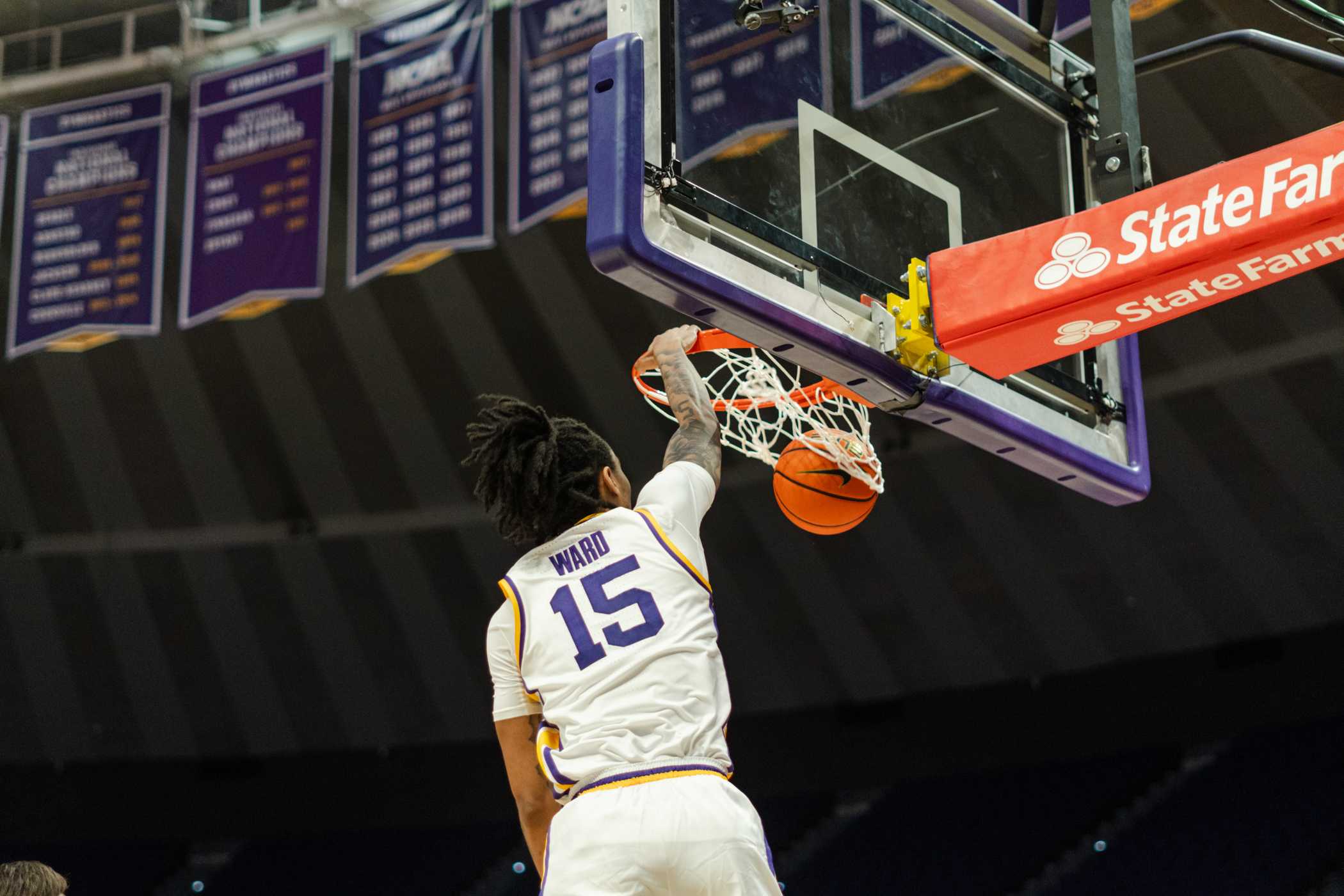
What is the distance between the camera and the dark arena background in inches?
353

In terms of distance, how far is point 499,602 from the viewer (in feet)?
35.2

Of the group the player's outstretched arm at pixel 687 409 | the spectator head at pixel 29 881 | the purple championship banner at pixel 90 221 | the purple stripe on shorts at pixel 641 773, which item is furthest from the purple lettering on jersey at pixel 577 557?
the purple championship banner at pixel 90 221

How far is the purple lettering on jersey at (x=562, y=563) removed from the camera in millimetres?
2873

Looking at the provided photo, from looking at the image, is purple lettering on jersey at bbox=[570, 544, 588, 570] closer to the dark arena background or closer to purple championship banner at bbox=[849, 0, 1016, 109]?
purple championship banner at bbox=[849, 0, 1016, 109]

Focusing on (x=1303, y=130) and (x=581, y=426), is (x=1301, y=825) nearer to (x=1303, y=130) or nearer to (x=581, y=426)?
(x=1303, y=130)

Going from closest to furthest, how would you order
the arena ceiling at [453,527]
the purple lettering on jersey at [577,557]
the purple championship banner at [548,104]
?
the purple lettering on jersey at [577,557] → the purple championship banner at [548,104] → the arena ceiling at [453,527]

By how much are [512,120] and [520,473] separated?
5211 millimetres

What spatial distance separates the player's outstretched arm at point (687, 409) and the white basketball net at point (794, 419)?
0.39 m

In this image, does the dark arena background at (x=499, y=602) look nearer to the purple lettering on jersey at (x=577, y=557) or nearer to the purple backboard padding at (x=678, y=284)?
the purple backboard padding at (x=678, y=284)

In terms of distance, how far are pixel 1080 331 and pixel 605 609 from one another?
1379mm

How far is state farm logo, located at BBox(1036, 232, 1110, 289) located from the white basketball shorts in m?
1.42

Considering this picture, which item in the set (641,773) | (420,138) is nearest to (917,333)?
(641,773)

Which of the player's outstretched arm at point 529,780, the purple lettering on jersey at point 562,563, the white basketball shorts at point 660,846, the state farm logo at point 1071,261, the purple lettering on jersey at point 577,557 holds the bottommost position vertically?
the player's outstretched arm at point 529,780

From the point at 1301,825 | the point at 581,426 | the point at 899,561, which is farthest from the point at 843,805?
the point at 581,426
